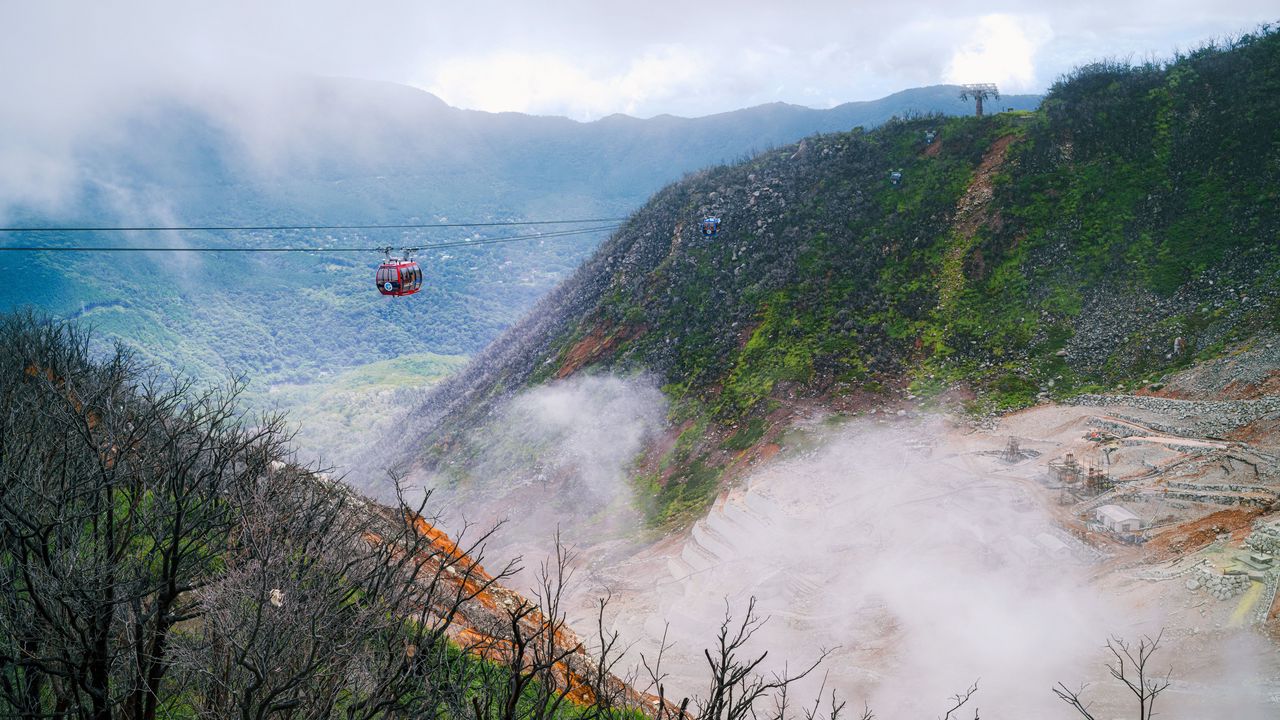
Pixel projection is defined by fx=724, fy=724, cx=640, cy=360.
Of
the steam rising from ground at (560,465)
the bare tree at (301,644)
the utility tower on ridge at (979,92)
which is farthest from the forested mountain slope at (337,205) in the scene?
the bare tree at (301,644)

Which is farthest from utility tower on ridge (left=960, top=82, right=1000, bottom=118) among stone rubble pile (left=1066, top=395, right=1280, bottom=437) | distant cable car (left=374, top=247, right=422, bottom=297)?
distant cable car (left=374, top=247, right=422, bottom=297)

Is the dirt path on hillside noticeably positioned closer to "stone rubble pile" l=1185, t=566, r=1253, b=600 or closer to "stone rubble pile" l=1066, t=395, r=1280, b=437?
"stone rubble pile" l=1066, t=395, r=1280, b=437

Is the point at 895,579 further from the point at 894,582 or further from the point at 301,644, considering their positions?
the point at 301,644

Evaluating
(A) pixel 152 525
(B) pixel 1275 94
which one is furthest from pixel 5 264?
(B) pixel 1275 94

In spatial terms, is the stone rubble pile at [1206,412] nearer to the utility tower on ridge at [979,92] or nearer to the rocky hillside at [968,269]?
the rocky hillside at [968,269]

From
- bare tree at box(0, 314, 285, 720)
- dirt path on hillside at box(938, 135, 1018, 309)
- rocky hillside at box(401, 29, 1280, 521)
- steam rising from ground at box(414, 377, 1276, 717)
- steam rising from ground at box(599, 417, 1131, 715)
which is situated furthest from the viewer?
dirt path on hillside at box(938, 135, 1018, 309)

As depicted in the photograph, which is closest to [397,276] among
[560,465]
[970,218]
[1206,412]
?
[560,465]

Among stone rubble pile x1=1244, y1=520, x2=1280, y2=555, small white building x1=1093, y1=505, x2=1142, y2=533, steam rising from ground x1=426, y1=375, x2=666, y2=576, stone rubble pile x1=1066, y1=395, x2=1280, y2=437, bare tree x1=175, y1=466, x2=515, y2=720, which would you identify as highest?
bare tree x1=175, y1=466, x2=515, y2=720
